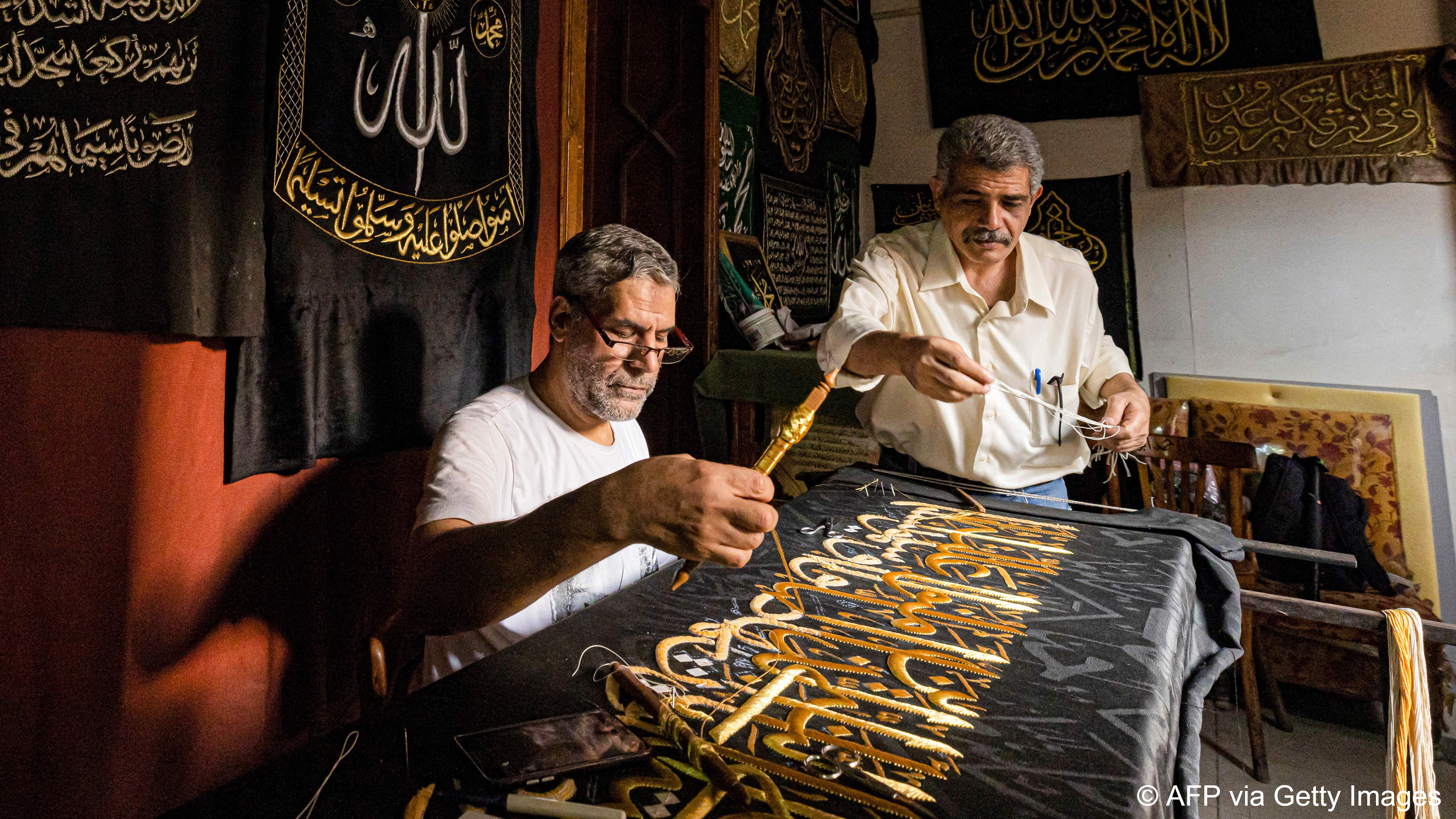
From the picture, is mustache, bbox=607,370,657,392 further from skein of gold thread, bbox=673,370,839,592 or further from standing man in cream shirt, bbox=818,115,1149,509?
standing man in cream shirt, bbox=818,115,1149,509

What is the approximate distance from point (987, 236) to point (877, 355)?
642 millimetres

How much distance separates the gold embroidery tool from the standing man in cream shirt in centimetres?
135

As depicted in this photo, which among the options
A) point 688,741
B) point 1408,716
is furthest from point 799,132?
point 688,741

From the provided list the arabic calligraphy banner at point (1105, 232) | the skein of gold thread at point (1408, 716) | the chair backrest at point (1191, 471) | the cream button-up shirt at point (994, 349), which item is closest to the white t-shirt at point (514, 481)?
the cream button-up shirt at point (994, 349)

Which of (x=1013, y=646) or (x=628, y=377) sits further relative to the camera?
(x=628, y=377)

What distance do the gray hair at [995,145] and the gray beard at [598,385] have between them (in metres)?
1.27

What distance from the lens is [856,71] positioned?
19.5 ft

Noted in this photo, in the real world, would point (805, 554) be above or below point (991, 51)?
below

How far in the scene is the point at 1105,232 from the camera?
5363mm

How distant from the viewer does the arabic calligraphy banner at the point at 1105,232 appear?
530 centimetres

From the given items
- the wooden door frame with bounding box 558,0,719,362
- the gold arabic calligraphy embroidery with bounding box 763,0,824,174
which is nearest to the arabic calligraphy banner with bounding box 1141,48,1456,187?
the gold arabic calligraphy embroidery with bounding box 763,0,824,174

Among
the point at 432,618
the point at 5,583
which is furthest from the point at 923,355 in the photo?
the point at 5,583

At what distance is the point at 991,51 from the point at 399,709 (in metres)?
6.09

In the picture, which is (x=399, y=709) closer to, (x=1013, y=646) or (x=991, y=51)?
(x=1013, y=646)
